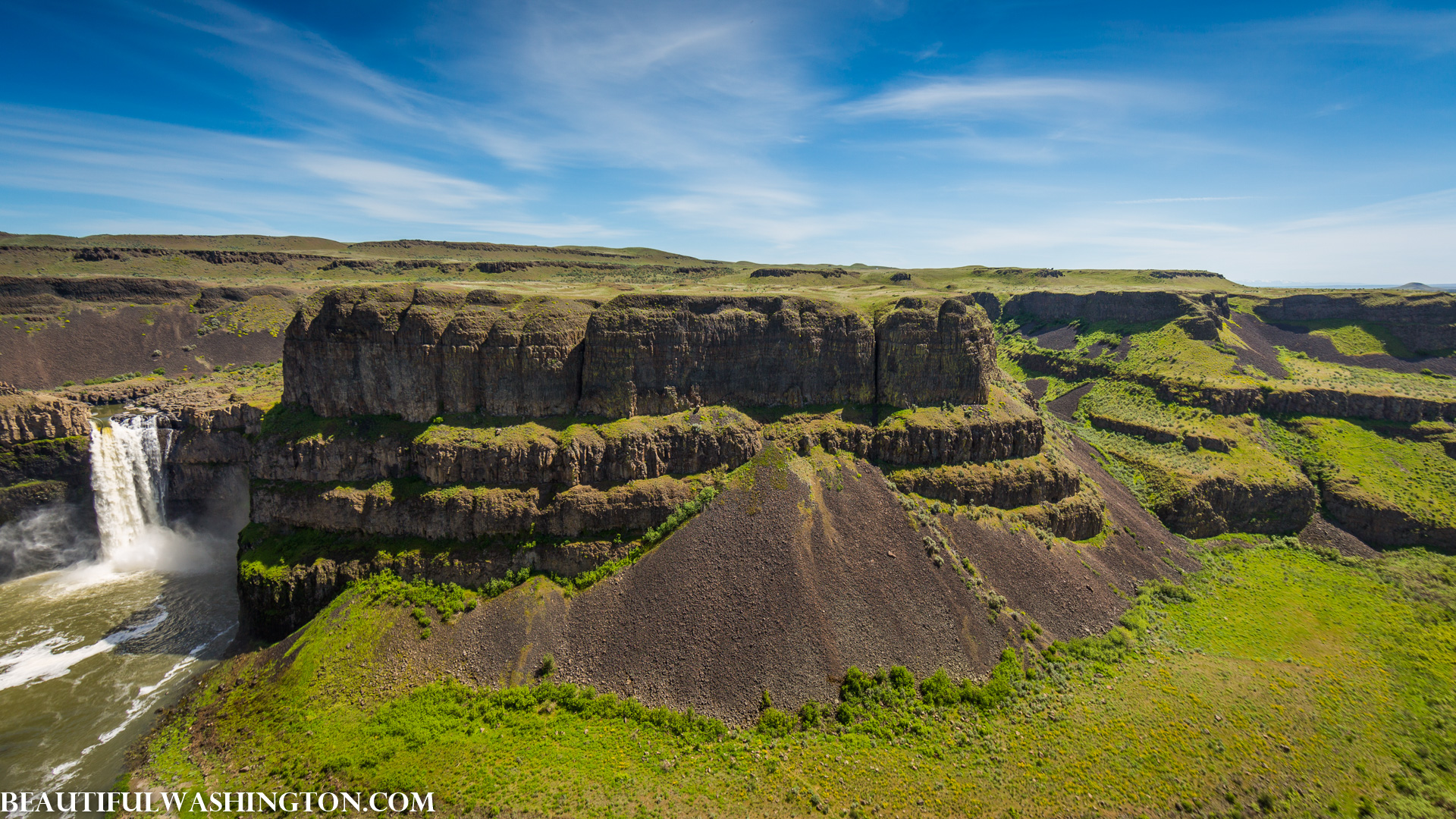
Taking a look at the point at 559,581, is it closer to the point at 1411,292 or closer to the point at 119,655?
the point at 119,655

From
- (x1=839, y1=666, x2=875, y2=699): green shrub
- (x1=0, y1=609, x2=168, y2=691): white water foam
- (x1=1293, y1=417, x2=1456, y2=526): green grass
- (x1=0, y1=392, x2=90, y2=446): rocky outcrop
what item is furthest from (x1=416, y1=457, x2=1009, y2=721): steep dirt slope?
(x1=1293, y1=417, x2=1456, y2=526): green grass

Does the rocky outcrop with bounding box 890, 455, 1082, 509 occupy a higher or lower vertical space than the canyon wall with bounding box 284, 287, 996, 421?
lower

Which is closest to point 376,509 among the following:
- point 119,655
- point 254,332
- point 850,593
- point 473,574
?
point 473,574

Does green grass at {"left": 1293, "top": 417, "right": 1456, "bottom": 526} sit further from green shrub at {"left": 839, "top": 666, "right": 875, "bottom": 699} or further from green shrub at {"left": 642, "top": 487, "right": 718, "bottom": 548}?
green shrub at {"left": 642, "top": 487, "right": 718, "bottom": 548}

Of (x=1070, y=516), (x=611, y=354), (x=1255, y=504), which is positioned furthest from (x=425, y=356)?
(x=1255, y=504)

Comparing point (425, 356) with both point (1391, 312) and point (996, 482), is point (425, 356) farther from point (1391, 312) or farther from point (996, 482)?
point (1391, 312)
